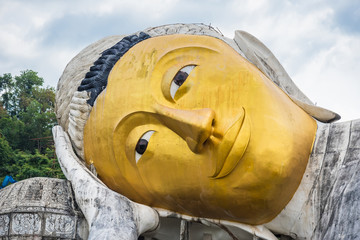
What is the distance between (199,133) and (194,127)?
6cm

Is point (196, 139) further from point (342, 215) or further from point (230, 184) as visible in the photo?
point (342, 215)

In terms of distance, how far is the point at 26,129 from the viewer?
14297mm

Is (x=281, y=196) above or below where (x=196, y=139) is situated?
below

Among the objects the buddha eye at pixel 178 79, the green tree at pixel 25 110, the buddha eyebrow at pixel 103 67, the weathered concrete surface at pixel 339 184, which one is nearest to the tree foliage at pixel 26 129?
the green tree at pixel 25 110

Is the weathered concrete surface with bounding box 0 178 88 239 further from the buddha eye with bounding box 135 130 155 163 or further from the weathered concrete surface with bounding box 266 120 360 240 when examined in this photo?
the weathered concrete surface with bounding box 266 120 360 240

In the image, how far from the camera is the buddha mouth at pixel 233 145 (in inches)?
160

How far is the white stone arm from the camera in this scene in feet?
13.1

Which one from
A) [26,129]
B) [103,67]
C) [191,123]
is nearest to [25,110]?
[26,129]

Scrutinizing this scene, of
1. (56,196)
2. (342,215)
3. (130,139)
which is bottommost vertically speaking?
(56,196)

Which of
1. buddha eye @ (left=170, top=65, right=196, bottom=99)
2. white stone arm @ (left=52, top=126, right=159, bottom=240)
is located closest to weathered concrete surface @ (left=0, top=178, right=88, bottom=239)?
white stone arm @ (left=52, top=126, right=159, bottom=240)

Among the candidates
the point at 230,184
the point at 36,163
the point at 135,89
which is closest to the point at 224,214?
the point at 230,184

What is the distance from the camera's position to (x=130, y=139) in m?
4.48

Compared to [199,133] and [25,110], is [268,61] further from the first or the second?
[25,110]

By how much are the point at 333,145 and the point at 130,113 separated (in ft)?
5.40
